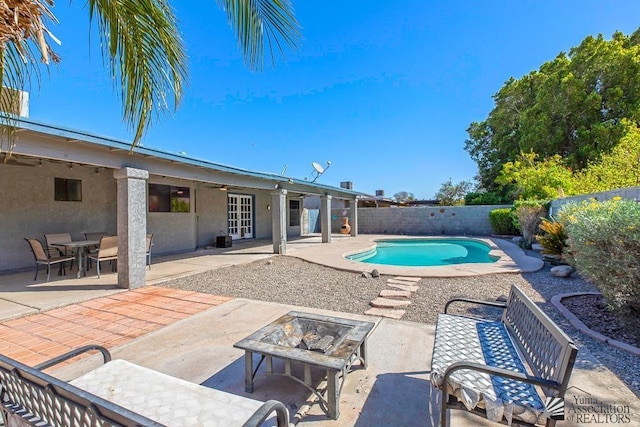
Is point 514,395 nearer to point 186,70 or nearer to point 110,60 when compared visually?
point 186,70

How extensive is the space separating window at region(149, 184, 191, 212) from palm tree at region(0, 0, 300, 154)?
8.62m

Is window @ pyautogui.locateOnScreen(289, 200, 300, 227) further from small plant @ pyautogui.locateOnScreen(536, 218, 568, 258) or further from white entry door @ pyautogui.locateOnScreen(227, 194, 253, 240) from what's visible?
small plant @ pyautogui.locateOnScreen(536, 218, 568, 258)

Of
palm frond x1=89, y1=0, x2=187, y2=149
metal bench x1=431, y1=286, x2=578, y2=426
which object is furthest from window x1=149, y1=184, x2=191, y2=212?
metal bench x1=431, y1=286, x2=578, y2=426

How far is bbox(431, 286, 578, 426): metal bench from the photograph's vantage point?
6.10ft

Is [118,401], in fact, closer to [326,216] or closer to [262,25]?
[262,25]

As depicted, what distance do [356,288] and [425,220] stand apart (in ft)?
50.4

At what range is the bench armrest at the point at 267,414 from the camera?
1.46 metres

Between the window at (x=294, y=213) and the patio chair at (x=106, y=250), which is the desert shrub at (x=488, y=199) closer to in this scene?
the window at (x=294, y=213)

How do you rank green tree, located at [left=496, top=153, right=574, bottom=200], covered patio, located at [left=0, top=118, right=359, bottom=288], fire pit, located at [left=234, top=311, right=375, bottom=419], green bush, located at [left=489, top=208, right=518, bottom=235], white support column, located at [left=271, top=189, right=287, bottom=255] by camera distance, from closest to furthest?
fire pit, located at [left=234, top=311, right=375, bottom=419], covered patio, located at [left=0, top=118, right=359, bottom=288], white support column, located at [left=271, top=189, right=287, bottom=255], green tree, located at [left=496, top=153, right=574, bottom=200], green bush, located at [left=489, top=208, right=518, bottom=235]

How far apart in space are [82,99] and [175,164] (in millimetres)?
3331

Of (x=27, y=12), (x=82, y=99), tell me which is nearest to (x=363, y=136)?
(x=82, y=99)

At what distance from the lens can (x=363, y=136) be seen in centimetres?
2091

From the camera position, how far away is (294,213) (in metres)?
20.0

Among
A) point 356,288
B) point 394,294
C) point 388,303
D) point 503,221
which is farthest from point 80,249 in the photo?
point 503,221
